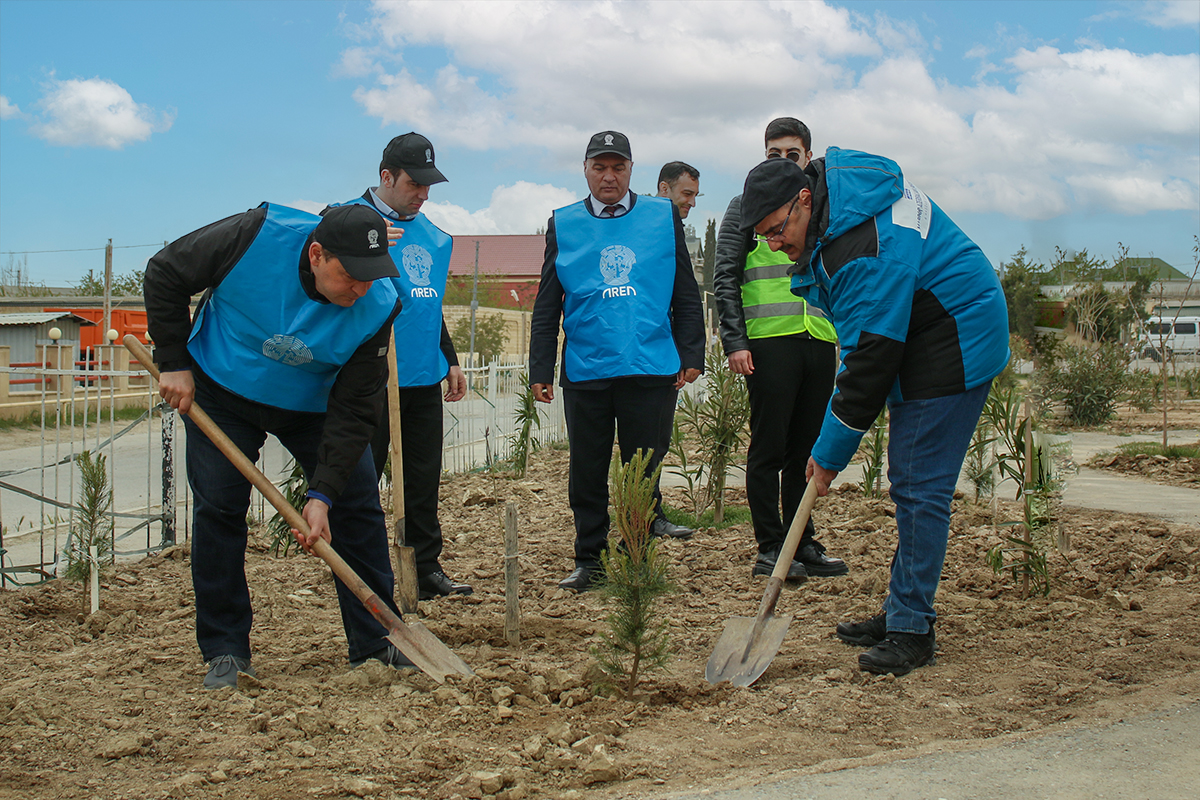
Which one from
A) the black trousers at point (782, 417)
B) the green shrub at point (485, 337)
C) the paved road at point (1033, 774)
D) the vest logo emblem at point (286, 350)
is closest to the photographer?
the paved road at point (1033, 774)

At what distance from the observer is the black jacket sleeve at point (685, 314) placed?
4590mm

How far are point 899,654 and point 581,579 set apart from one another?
1.62 meters

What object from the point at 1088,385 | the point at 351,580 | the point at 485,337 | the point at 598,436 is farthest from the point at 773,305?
the point at 485,337

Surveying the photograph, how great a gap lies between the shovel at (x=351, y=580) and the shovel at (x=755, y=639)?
0.84m

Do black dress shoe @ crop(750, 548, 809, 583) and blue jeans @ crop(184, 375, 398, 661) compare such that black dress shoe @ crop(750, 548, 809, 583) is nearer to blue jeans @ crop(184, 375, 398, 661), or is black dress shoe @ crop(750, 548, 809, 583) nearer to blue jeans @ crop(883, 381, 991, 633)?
blue jeans @ crop(883, 381, 991, 633)

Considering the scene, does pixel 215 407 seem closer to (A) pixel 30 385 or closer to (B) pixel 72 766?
(B) pixel 72 766

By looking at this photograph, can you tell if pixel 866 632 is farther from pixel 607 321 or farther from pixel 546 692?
pixel 607 321

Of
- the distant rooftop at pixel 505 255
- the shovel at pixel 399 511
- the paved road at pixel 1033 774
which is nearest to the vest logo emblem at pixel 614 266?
the shovel at pixel 399 511

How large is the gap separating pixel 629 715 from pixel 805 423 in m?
2.01

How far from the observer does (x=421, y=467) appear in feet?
14.2

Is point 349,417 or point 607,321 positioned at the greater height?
point 607,321

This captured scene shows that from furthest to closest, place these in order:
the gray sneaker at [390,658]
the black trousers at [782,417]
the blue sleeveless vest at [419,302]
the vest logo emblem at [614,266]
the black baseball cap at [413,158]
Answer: the vest logo emblem at [614,266] < the black trousers at [782,417] < the blue sleeveless vest at [419,302] < the black baseball cap at [413,158] < the gray sneaker at [390,658]

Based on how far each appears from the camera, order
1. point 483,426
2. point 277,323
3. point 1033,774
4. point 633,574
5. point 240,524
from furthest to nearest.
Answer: point 483,426, point 240,524, point 277,323, point 633,574, point 1033,774

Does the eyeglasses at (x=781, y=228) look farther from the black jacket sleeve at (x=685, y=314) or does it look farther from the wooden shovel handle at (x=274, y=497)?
the wooden shovel handle at (x=274, y=497)
